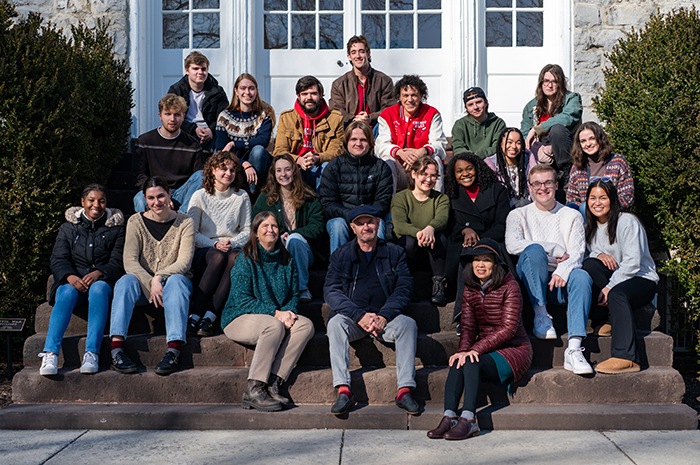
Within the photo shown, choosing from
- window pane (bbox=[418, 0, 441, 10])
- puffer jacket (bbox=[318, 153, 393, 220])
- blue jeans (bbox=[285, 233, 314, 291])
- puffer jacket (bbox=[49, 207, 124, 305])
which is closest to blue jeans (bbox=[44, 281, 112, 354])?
puffer jacket (bbox=[49, 207, 124, 305])

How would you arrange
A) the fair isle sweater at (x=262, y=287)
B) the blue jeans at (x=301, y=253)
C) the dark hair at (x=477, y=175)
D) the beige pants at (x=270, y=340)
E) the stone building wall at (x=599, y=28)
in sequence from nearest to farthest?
the beige pants at (x=270, y=340), the fair isle sweater at (x=262, y=287), the blue jeans at (x=301, y=253), the dark hair at (x=477, y=175), the stone building wall at (x=599, y=28)

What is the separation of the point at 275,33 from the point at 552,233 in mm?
4711

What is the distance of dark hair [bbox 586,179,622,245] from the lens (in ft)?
16.2

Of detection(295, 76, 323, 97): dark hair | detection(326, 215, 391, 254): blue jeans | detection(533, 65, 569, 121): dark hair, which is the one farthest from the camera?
detection(533, 65, 569, 121): dark hair

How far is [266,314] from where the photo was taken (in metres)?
4.60

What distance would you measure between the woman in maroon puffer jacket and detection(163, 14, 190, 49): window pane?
5.16 meters

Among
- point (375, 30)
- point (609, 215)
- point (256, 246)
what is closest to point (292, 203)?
point (256, 246)

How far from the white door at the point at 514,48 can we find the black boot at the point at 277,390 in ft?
16.3

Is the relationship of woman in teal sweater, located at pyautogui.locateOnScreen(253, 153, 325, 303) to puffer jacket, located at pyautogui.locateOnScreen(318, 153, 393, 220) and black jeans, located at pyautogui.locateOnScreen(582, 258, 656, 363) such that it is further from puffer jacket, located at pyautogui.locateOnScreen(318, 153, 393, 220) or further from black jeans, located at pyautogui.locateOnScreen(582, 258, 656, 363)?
black jeans, located at pyautogui.locateOnScreen(582, 258, 656, 363)

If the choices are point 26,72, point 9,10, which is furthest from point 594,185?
point 9,10

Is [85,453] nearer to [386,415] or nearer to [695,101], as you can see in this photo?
[386,415]

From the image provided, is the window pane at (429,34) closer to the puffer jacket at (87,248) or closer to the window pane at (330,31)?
the window pane at (330,31)

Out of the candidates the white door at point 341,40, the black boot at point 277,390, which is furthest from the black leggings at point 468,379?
the white door at point 341,40

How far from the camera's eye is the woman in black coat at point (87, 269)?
4547mm
